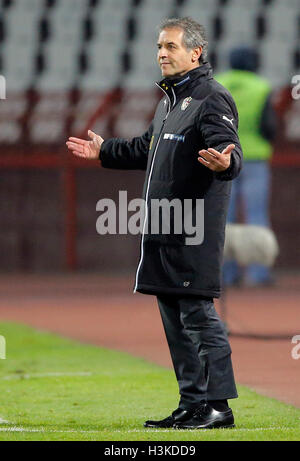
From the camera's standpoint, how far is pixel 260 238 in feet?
32.2

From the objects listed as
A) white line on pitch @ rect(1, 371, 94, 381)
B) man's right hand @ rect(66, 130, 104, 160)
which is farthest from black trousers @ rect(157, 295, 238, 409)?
white line on pitch @ rect(1, 371, 94, 381)

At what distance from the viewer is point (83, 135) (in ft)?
56.9

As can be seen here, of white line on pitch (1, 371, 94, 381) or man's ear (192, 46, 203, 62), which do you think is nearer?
man's ear (192, 46, 203, 62)

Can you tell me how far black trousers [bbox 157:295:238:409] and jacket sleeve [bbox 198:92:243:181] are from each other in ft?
2.11

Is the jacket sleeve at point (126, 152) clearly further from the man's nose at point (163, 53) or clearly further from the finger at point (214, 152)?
the finger at point (214, 152)

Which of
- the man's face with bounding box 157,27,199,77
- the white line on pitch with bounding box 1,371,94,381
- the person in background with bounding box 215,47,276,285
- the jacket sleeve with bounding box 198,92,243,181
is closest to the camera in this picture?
the jacket sleeve with bounding box 198,92,243,181

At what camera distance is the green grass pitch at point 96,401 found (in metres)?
5.58

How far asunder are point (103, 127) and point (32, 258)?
7.56ft

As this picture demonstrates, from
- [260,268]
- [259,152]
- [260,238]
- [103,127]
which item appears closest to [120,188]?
[103,127]

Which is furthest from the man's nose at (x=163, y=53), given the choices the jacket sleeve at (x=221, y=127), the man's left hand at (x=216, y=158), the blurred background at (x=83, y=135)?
the blurred background at (x=83, y=135)

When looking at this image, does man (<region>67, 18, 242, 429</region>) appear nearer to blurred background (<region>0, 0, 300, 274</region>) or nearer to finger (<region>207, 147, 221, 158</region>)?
finger (<region>207, 147, 221, 158</region>)

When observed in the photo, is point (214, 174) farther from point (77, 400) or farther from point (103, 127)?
point (103, 127)

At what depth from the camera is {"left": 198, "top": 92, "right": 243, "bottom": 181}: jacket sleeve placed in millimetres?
5512
